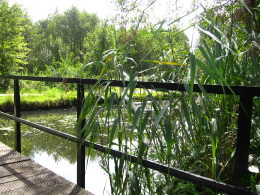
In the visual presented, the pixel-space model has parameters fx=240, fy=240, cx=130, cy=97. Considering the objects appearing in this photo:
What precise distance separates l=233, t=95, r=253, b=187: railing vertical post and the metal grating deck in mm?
861

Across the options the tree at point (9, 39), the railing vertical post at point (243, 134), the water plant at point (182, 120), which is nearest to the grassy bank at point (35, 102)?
the tree at point (9, 39)

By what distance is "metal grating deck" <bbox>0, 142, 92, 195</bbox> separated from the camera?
1.35 meters

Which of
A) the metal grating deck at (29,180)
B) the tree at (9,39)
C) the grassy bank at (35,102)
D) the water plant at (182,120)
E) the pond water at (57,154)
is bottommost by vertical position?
the pond water at (57,154)

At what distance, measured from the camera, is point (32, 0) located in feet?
112

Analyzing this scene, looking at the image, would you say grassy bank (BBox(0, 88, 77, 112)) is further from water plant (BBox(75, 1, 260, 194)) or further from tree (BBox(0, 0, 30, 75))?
water plant (BBox(75, 1, 260, 194))

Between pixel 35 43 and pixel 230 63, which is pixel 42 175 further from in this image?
pixel 35 43

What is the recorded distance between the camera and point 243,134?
733 mm

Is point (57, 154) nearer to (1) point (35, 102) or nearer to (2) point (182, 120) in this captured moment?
(2) point (182, 120)

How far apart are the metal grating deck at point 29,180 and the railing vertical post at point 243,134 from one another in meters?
0.86

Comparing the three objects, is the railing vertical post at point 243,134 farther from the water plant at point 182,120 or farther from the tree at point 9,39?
the tree at point 9,39

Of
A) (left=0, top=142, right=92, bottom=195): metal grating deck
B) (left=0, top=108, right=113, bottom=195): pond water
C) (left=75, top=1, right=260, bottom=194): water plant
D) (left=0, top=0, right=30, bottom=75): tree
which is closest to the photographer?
(left=75, top=1, right=260, bottom=194): water plant

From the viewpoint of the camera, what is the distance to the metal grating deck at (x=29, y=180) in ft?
4.42

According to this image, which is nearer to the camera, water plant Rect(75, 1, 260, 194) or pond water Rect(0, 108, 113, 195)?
water plant Rect(75, 1, 260, 194)

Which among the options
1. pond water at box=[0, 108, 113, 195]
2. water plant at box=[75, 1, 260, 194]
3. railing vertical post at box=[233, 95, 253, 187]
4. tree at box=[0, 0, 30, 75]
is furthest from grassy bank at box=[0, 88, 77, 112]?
railing vertical post at box=[233, 95, 253, 187]
